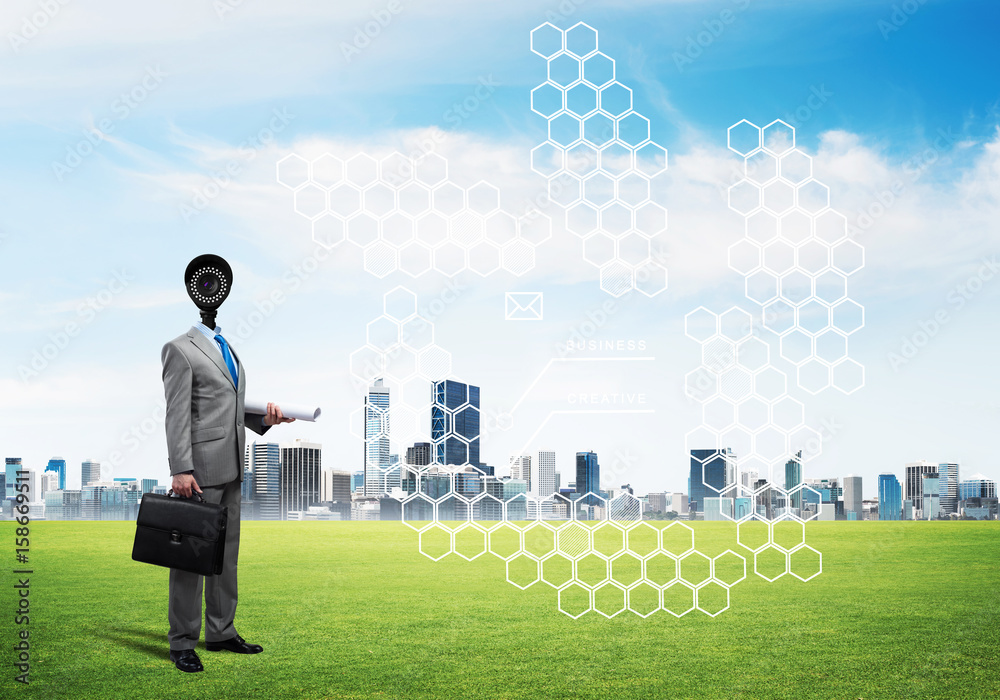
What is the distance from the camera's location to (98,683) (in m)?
2.74

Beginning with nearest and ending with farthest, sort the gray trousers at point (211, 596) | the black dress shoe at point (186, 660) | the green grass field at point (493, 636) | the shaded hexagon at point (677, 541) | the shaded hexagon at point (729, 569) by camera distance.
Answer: the green grass field at point (493, 636), the black dress shoe at point (186, 660), the gray trousers at point (211, 596), the shaded hexagon at point (729, 569), the shaded hexagon at point (677, 541)

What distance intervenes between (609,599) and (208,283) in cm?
241

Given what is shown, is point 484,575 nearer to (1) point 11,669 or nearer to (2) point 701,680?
(2) point 701,680

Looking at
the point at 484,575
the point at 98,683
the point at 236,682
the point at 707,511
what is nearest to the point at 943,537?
the point at 707,511

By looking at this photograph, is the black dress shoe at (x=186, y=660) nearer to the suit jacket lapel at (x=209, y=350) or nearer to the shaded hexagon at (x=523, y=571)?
the suit jacket lapel at (x=209, y=350)

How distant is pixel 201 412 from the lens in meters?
3.09

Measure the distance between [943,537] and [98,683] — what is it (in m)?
5.76

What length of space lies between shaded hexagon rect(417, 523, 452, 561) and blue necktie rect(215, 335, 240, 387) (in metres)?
2.29

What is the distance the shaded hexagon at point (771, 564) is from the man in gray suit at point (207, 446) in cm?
282

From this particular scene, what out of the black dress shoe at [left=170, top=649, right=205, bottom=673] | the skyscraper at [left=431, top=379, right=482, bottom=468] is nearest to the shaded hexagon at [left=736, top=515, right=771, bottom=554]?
the skyscraper at [left=431, top=379, right=482, bottom=468]

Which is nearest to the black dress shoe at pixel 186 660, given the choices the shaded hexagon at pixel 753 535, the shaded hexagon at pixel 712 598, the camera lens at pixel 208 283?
the camera lens at pixel 208 283

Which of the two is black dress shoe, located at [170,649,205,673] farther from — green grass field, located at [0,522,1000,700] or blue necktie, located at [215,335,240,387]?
blue necktie, located at [215,335,240,387]

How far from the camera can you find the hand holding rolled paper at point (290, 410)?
3.27 m

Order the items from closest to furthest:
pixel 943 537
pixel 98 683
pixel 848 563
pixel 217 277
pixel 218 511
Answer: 1. pixel 98 683
2. pixel 218 511
3. pixel 217 277
4. pixel 848 563
5. pixel 943 537
